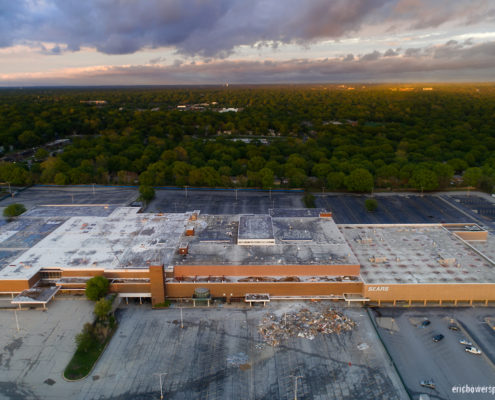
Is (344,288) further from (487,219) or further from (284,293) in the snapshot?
(487,219)

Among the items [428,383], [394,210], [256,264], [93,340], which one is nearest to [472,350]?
[428,383]

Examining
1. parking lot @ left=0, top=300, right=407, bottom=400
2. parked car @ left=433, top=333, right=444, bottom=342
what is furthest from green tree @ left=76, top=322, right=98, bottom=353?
parked car @ left=433, top=333, right=444, bottom=342

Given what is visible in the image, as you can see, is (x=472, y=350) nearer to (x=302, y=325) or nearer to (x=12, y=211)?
(x=302, y=325)

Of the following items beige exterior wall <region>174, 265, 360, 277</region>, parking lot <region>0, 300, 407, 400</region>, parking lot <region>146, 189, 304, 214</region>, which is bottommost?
parking lot <region>0, 300, 407, 400</region>

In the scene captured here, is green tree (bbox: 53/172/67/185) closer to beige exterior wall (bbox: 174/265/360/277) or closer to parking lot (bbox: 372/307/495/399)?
beige exterior wall (bbox: 174/265/360/277)

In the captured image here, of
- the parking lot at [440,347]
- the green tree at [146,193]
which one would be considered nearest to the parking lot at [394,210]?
the parking lot at [440,347]

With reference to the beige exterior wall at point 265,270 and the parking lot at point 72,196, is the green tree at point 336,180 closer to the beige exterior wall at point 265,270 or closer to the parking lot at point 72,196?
the beige exterior wall at point 265,270

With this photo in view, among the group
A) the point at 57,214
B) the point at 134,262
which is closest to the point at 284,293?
the point at 134,262
